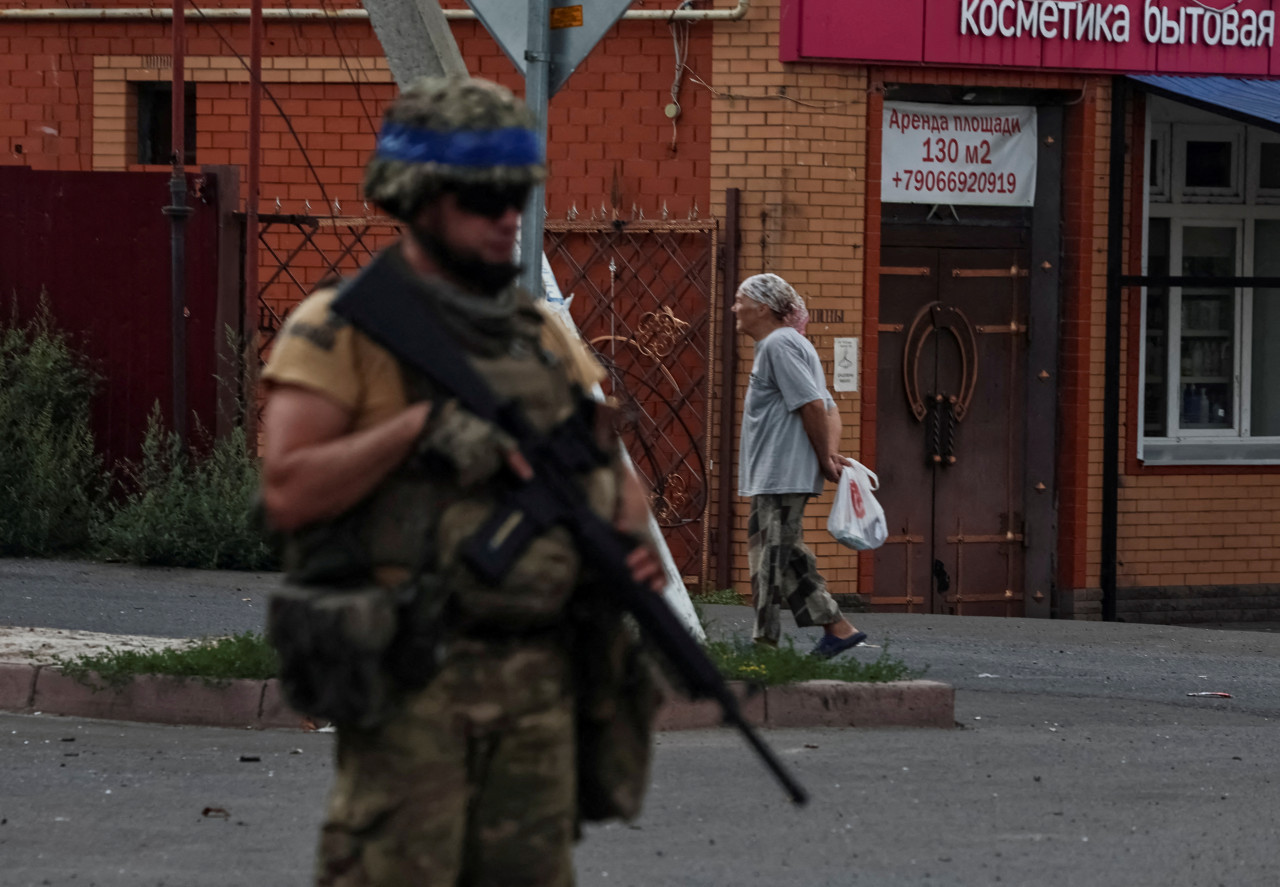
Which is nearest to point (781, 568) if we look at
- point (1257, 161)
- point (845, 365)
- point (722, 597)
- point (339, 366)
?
point (722, 597)

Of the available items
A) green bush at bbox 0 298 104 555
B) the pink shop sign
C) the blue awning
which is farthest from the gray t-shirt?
green bush at bbox 0 298 104 555

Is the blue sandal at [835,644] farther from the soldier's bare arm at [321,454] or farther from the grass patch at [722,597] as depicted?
the soldier's bare arm at [321,454]

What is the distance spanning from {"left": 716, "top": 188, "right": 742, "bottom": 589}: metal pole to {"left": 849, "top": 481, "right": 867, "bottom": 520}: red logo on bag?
3.10 m

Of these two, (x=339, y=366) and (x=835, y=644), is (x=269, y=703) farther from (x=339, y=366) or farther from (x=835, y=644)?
(x=339, y=366)

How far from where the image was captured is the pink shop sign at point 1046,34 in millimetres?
10812

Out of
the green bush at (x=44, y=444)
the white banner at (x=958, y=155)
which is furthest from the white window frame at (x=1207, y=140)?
the green bush at (x=44, y=444)

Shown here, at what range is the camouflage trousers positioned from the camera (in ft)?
9.59

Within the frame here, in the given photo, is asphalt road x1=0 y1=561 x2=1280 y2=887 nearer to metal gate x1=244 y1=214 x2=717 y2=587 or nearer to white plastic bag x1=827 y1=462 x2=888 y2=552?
white plastic bag x1=827 y1=462 x2=888 y2=552

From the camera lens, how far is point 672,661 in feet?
10.2

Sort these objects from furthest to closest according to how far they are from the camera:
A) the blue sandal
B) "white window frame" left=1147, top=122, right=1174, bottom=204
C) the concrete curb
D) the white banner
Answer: "white window frame" left=1147, top=122, right=1174, bottom=204 → the white banner → the blue sandal → the concrete curb

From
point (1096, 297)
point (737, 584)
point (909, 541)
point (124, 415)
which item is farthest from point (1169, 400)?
point (124, 415)

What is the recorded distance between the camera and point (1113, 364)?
11547mm

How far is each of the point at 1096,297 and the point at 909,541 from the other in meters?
1.87

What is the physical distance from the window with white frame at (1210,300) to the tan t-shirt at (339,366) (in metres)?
9.47
